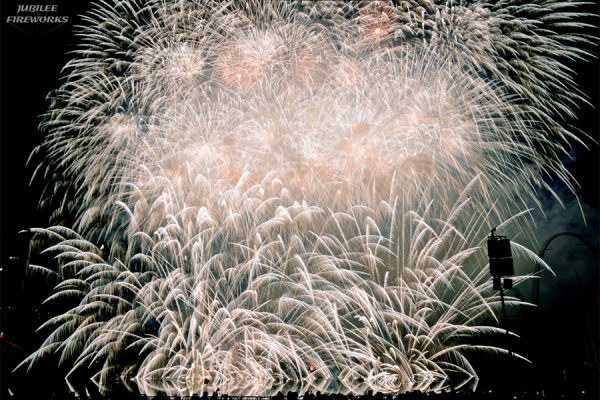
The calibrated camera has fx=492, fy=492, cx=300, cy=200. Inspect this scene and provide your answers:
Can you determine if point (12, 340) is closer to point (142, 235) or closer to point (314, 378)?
point (142, 235)

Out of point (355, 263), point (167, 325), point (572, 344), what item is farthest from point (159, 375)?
point (572, 344)

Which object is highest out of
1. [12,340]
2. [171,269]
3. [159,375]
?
[171,269]

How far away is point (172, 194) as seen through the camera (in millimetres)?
20172

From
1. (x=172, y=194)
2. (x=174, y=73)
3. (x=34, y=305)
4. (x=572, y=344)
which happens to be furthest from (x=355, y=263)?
(x=572, y=344)

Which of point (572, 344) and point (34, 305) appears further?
point (572, 344)

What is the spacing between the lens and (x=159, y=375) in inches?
1507

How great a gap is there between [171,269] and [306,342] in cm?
687

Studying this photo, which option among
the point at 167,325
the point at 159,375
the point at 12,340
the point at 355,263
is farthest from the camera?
the point at 159,375

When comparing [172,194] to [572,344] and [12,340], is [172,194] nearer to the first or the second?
[12,340]

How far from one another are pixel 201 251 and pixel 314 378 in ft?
75.9

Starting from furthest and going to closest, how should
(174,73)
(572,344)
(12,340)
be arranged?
(572,344)
(12,340)
(174,73)

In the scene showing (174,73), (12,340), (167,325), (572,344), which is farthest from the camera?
(572,344)

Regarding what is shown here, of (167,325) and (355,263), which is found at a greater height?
(355,263)

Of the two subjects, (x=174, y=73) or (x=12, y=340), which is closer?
(x=174, y=73)
